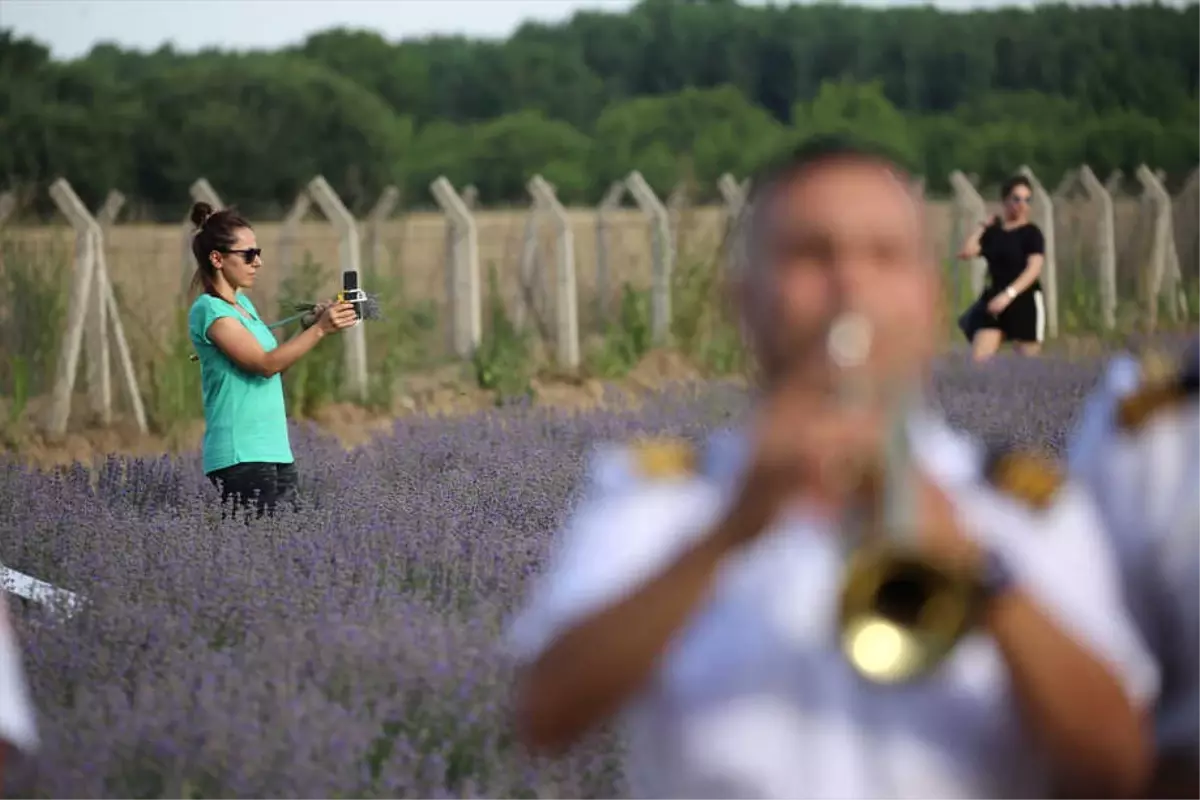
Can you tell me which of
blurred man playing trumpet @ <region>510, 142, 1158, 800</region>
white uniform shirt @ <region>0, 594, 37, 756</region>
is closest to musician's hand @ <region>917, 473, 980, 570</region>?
blurred man playing trumpet @ <region>510, 142, 1158, 800</region>

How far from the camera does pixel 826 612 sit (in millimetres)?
1793

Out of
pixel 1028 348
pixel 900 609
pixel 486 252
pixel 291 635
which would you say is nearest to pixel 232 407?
pixel 291 635

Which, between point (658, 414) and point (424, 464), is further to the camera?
point (658, 414)

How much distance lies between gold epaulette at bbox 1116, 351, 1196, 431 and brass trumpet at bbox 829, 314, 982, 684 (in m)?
0.54

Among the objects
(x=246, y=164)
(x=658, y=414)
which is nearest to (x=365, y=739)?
(x=658, y=414)

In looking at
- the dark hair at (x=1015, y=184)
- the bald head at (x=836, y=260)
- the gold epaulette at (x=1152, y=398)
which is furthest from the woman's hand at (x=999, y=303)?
the bald head at (x=836, y=260)

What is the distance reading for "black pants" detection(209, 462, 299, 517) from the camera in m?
6.57

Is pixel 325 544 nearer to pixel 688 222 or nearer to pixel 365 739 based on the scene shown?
pixel 365 739

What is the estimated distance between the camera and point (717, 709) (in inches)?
72.4

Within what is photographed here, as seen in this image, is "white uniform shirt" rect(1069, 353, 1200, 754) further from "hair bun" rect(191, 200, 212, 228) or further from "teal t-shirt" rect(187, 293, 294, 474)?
"hair bun" rect(191, 200, 212, 228)

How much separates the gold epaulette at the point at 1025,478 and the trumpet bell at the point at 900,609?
0.24m

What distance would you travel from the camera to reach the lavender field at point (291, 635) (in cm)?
350

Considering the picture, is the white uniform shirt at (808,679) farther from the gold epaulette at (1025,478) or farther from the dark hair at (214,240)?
the dark hair at (214,240)

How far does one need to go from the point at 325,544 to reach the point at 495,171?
175ft
